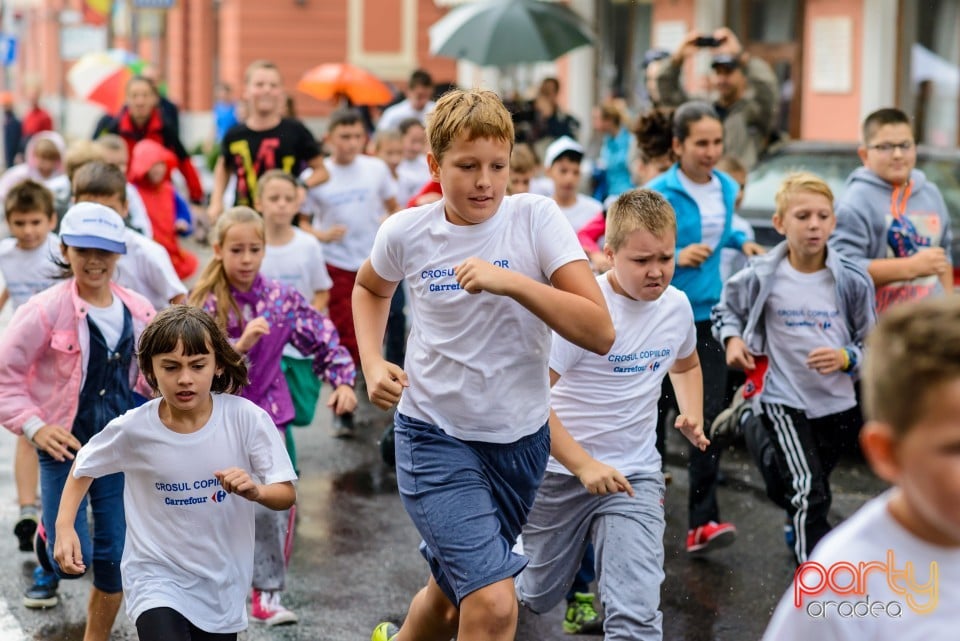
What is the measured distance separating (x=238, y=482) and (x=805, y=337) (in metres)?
2.79

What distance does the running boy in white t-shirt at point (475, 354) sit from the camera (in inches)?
168

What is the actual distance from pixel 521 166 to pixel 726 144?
2.75 metres

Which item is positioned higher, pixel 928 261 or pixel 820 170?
pixel 820 170

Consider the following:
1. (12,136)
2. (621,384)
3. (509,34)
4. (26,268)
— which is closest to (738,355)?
(621,384)

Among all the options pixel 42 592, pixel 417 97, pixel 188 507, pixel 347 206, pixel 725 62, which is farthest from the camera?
pixel 417 97

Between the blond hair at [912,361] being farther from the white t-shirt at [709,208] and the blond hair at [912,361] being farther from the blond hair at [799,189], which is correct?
the white t-shirt at [709,208]

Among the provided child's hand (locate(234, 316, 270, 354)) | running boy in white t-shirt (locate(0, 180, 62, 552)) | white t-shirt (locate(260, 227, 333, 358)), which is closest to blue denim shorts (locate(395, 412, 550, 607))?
child's hand (locate(234, 316, 270, 354))

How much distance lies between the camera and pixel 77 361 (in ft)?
19.0

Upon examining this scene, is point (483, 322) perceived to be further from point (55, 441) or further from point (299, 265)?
point (299, 265)

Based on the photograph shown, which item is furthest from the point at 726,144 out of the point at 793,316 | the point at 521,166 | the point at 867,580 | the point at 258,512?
the point at 867,580

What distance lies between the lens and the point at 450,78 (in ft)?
112

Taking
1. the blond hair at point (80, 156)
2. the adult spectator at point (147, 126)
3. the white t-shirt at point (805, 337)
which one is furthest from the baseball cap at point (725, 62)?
the white t-shirt at point (805, 337)

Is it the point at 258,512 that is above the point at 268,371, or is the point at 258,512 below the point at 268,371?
below

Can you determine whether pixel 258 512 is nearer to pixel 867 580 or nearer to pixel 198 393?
pixel 198 393
